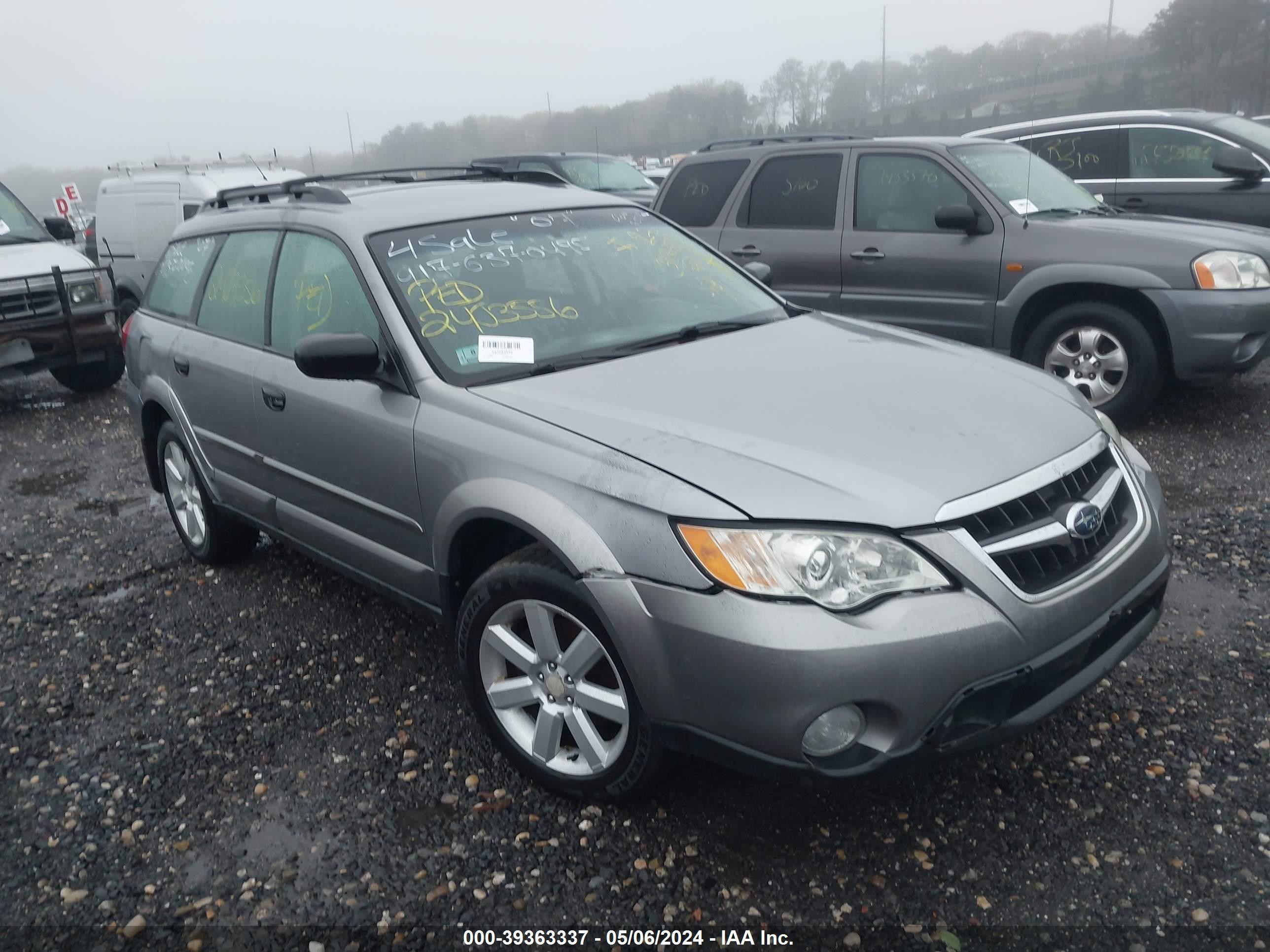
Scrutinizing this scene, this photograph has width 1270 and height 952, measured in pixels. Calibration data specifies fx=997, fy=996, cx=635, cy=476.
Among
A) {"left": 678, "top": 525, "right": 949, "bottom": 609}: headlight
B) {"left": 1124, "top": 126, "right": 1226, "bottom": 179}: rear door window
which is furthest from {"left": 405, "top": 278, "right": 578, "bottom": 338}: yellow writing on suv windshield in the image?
{"left": 1124, "top": 126, "right": 1226, "bottom": 179}: rear door window

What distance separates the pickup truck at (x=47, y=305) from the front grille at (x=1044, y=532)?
767 centimetres

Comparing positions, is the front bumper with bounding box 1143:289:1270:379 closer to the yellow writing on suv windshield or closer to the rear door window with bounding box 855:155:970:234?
the rear door window with bounding box 855:155:970:234

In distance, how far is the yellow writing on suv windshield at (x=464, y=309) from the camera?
10.4ft

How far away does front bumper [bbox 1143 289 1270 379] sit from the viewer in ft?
18.0

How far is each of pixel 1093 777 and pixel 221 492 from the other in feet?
11.3

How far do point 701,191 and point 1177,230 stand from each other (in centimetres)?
321

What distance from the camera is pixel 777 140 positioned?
7363 mm

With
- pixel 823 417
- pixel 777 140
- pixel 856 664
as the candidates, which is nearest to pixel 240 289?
pixel 823 417

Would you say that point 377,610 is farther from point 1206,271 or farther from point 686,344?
point 1206,271

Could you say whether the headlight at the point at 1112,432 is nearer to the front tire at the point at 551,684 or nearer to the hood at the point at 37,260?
the front tire at the point at 551,684

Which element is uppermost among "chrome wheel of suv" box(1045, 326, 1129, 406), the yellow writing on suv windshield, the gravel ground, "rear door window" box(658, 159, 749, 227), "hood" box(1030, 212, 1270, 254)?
"rear door window" box(658, 159, 749, 227)

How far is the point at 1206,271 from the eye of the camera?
218 inches

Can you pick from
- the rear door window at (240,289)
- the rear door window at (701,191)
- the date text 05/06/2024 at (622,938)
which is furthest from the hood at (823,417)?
the rear door window at (701,191)

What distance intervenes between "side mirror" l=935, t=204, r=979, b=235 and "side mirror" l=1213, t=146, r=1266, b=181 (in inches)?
115
